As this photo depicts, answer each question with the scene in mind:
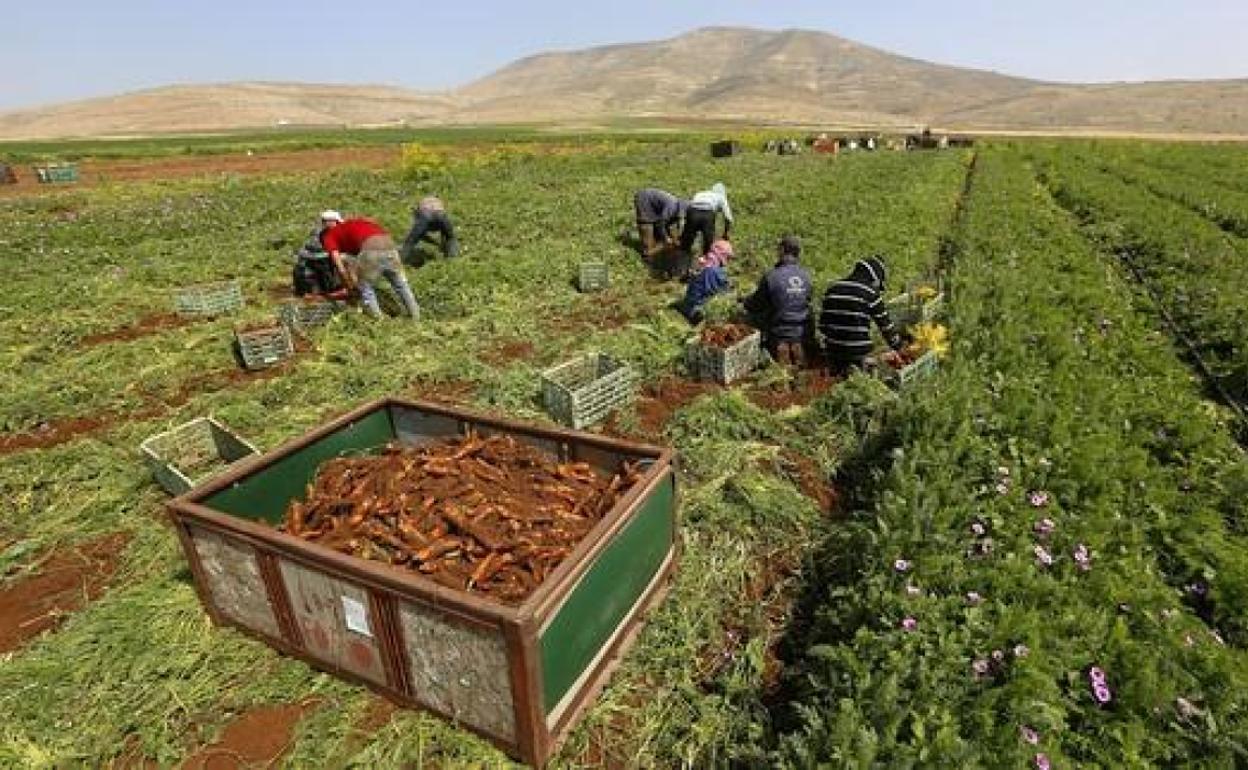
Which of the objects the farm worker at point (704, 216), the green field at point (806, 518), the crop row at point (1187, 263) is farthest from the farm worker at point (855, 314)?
the farm worker at point (704, 216)

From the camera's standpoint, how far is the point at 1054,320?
8.08 m

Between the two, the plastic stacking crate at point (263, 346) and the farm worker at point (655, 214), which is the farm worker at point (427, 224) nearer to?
the farm worker at point (655, 214)

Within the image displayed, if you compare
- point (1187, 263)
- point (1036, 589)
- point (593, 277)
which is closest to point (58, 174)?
point (593, 277)

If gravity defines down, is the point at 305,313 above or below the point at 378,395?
above

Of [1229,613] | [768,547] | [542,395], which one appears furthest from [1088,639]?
[542,395]

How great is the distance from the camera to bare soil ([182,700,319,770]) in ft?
11.7

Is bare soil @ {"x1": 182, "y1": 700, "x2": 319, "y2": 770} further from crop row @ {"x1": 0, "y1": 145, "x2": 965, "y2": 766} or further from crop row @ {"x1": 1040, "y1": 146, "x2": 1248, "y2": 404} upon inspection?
crop row @ {"x1": 1040, "y1": 146, "x2": 1248, "y2": 404}

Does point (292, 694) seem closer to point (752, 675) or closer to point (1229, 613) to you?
point (752, 675)

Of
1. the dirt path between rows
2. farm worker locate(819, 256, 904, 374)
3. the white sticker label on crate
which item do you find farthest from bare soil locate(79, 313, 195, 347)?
the dirt path between rows

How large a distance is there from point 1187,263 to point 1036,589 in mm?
11578

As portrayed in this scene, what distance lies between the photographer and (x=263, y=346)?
862cm

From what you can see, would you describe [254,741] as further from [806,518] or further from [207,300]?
[207,300]

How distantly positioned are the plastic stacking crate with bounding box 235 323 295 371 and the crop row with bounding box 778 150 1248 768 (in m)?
7.10

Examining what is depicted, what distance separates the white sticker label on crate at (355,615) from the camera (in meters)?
3.64
